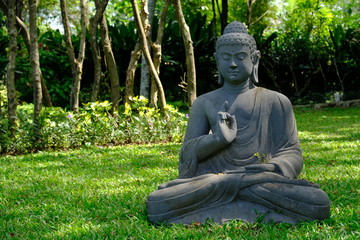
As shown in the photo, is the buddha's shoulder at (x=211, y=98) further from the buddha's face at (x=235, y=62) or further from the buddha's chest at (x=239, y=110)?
the buddha's face at (x=235, y=62)

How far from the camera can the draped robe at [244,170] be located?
4.16 meters

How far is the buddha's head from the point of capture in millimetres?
4656

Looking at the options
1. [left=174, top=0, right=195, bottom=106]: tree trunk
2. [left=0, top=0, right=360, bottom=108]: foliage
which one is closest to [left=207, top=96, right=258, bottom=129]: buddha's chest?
[left=174, top=0, right=195, bottom=106]: tree trunk

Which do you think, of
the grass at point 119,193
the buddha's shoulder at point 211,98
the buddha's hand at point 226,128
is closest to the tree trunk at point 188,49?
the grass at point 119,193

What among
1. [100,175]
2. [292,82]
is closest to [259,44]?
[292,82]

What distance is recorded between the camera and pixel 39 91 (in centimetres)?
853

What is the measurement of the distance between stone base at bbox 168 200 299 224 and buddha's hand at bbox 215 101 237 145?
58 cm

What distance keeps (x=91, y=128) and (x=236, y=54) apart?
4.93 metres

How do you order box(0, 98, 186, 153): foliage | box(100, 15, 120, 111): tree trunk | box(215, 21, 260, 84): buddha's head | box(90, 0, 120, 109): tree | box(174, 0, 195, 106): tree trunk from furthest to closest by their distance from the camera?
box(100, 15, 120, 111): tree trunk
box(90, 0, 120, 109): tree
box(174, 0, 195, 106): tree trunk
box(0, 98, 186, 153): foliage
box(215, 21, 260, 84): buddha's head

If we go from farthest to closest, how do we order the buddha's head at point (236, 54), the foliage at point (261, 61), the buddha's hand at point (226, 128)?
the foliage at point (261, 61) → the buddha's head at point (236, 54) → the buddha's hand at point (226, 128)

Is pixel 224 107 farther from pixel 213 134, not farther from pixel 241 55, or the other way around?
pixel 241 55

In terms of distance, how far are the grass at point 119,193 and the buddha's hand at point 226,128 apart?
0.76 metres

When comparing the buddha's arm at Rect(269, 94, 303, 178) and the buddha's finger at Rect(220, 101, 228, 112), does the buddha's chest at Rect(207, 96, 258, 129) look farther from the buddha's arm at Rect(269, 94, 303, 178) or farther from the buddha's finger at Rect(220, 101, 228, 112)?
the buddha's arm at Rect(269, 94, 303, 178)

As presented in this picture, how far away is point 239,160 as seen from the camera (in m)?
4.57
